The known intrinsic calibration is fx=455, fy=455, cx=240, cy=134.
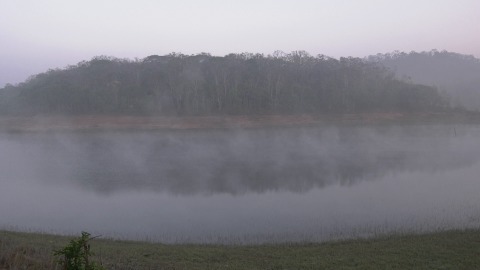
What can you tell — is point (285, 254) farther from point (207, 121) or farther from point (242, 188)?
point (207, 121)

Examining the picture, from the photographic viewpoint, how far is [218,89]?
4947 centimetres

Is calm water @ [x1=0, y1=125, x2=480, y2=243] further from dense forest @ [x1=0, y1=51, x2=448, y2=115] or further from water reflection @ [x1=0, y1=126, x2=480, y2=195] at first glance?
dense forest @ [x1=0, y1=51, x2=448, y2=115]

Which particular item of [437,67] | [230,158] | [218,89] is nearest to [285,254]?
[230,158]

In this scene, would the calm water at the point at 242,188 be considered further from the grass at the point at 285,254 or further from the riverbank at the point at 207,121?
the riverbank at the point at 207,121

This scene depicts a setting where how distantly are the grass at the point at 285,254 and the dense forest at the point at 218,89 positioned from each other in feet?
122

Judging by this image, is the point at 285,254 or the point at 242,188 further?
the point at 242,188

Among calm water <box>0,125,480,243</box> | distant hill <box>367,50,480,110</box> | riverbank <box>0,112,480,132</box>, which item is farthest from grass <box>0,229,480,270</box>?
distant hill <box>367,50,480,110</box>

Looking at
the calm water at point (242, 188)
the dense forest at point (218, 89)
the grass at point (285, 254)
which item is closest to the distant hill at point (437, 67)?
the dense forest at point (218, 89)

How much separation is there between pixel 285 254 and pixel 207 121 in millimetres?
35514

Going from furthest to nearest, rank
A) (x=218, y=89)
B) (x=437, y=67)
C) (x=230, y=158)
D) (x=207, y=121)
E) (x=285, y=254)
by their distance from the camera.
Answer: (x=437, y=67) < (x=218, y=89) < (x=207, y=121) < (x=230, y=158) < (x=285, y=254)

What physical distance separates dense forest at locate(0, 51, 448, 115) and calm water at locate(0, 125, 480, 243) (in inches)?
664

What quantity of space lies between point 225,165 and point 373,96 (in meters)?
34.2

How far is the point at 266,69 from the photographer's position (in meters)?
54.4

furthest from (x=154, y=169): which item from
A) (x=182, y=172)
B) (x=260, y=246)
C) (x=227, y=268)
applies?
(x=227, y=268)
